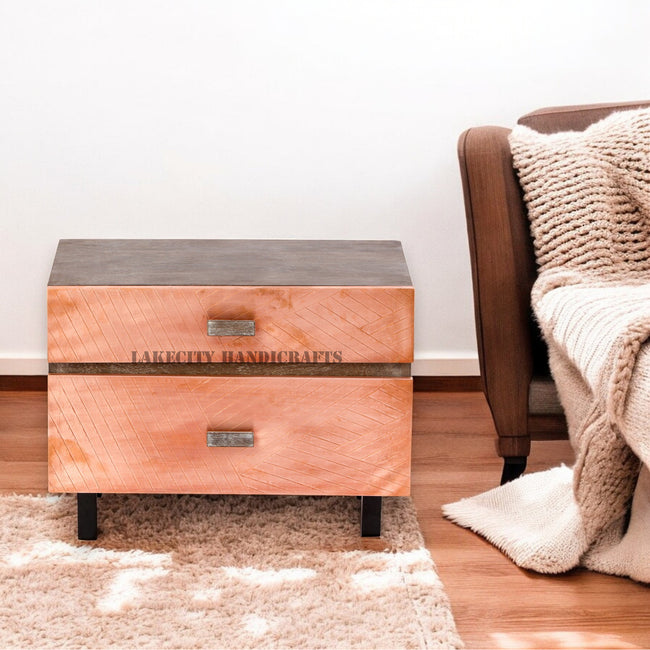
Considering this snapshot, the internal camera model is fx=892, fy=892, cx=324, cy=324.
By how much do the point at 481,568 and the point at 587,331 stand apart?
1.33ft

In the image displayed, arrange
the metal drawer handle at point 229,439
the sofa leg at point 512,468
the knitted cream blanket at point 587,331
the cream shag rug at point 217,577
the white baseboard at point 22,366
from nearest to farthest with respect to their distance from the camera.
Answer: the cream shag rug at point 217,577
the knitted cream blanket at point 587,331
the metal drawer handle at point 229,439
the sofa leg at point 512,468
the white baseboard at point 22,366

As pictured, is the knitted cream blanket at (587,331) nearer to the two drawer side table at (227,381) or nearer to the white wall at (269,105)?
the two drawer side table at (227,381)

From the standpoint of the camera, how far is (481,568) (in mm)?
1387

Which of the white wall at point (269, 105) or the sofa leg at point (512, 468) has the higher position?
the white wall at point (269, 105)

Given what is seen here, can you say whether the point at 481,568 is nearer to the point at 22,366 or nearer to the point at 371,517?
the point at 371,517

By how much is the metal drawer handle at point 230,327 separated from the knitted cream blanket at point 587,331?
47 centimetres

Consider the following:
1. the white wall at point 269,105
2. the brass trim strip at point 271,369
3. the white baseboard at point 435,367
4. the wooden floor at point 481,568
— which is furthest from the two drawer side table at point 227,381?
the white baseboard at point 435,367

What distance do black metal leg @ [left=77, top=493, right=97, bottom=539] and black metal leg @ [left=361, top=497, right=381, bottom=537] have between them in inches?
17.2

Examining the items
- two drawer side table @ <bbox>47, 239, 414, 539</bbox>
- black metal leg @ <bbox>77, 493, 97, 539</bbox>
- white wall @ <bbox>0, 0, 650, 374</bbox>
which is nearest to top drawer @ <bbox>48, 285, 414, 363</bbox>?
two drawer side table @ <bbox>47, 239, 414, 539</bbox>

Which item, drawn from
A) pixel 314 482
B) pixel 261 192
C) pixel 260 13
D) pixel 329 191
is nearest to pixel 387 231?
pixel 329 191

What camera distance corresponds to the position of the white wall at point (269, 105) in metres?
1.99

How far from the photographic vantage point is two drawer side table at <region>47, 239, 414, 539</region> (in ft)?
4.49

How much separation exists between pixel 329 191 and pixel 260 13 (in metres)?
0.42

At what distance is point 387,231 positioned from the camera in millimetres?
2115
